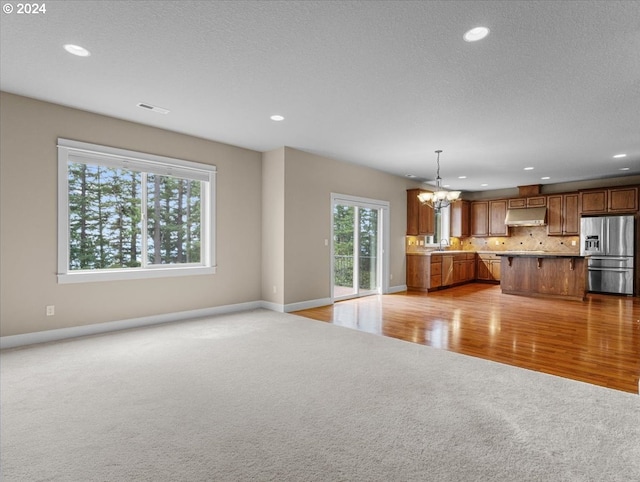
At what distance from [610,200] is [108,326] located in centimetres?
1042

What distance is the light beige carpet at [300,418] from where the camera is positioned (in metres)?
1.86

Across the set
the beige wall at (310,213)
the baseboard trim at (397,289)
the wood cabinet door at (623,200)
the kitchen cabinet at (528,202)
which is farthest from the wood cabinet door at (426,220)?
the wood cabinet door at (623,200)

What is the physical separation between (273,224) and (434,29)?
4.03m

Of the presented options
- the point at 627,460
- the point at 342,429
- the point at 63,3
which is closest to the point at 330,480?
the point at 342,429

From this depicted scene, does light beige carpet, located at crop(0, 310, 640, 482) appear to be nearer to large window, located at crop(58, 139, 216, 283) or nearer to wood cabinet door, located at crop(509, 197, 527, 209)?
large window, located at crop(58, 139, 216, 283)

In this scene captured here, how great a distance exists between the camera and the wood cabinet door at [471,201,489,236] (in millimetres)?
10352

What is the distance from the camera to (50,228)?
406 cm

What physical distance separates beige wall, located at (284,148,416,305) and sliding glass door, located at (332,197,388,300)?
0.87 feet

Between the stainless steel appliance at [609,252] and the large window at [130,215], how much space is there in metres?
8.60

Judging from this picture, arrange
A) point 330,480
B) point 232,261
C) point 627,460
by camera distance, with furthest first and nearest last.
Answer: point 232,261, point 627,460, point 330,480

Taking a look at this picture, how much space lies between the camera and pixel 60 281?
412 cm

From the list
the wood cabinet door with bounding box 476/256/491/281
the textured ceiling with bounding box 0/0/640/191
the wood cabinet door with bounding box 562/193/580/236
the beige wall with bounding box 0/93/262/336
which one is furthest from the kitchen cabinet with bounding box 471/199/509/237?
the beige wall with bounding box 0/93/262/336

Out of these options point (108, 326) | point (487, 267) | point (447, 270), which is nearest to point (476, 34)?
point (108, 326)

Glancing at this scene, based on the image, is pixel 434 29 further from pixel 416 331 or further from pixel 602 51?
pixel 416 331
